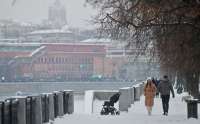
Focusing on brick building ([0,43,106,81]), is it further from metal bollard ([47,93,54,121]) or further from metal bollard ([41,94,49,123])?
metal bollard ([41,94,49,123])

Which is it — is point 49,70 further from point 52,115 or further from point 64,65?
point 52,115

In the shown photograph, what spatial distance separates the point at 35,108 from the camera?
15.3 m

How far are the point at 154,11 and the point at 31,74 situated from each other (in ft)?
333

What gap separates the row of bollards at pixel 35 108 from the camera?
13.1 m

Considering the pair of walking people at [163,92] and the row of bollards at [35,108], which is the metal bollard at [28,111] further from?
the pair of walking people at [163,92]

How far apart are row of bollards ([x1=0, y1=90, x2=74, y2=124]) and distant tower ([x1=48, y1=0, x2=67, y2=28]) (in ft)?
474

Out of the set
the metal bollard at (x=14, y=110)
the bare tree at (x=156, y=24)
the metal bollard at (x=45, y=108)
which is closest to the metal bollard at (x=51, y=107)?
the metal bollard at (x=45, y=108)

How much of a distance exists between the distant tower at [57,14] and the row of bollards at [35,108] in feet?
474

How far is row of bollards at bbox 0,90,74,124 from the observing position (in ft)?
43.0

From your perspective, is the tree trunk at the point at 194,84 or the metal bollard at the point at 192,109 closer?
the metal bollard at the point at 192,109

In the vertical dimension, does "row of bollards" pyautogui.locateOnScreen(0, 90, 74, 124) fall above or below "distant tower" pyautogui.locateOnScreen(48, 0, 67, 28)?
below

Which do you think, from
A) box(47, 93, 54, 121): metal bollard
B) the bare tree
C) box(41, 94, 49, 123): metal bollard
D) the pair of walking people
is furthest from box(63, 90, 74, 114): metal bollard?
the bare tree

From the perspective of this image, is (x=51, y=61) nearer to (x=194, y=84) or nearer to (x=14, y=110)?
(x=194, y=84)

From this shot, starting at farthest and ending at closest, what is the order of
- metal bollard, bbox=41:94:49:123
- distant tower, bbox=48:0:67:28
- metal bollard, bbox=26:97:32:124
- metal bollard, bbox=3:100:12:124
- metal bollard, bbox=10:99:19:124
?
1. distant tower, bbox=48:0:67:28
2. metal bollard, bbox=41:94:49:123
3. metal bollard, bbox=26:97:32:124
4. metal bollard, bbox=10:99:19:124
5. metal bollard, bbox=3:100:12:124
